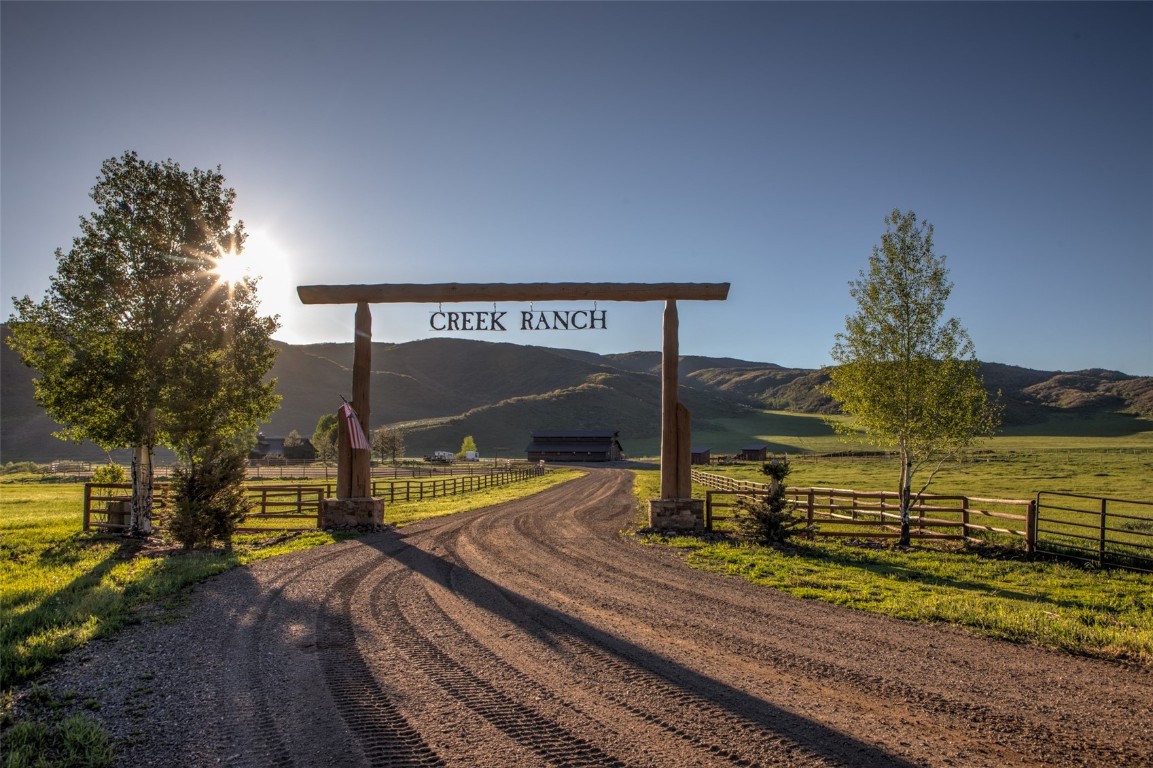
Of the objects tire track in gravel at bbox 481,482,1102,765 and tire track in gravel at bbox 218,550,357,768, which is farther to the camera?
tire track in gravel at bbox 481,482,1102,765

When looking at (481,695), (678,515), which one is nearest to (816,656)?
(481,695)

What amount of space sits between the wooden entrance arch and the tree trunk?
5.68 m

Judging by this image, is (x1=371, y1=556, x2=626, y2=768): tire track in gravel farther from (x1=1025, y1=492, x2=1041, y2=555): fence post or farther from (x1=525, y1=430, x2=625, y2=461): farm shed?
(x1=525, y1=430, x2=625, y2=461): farm shed

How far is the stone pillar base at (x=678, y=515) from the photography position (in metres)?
16.8

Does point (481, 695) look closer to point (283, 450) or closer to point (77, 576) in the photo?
point (77, 576)

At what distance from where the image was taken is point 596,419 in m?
142

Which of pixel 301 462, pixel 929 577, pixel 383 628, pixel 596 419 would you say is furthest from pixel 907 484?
pixel 596 419

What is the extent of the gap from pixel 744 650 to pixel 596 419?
13504 cm

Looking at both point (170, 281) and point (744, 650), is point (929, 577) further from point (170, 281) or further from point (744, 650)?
point (170, 281)

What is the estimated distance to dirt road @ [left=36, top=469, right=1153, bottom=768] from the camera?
492cm

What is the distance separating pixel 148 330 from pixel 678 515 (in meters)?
15.4

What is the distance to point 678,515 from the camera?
16859 mm

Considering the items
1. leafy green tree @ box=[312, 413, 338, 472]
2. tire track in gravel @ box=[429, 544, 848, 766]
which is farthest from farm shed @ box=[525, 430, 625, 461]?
tire track in gravel @ box=[429, 544, 848, 766]

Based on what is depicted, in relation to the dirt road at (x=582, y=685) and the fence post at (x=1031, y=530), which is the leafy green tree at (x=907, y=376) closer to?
the fence post at (x=1031, y=530)
